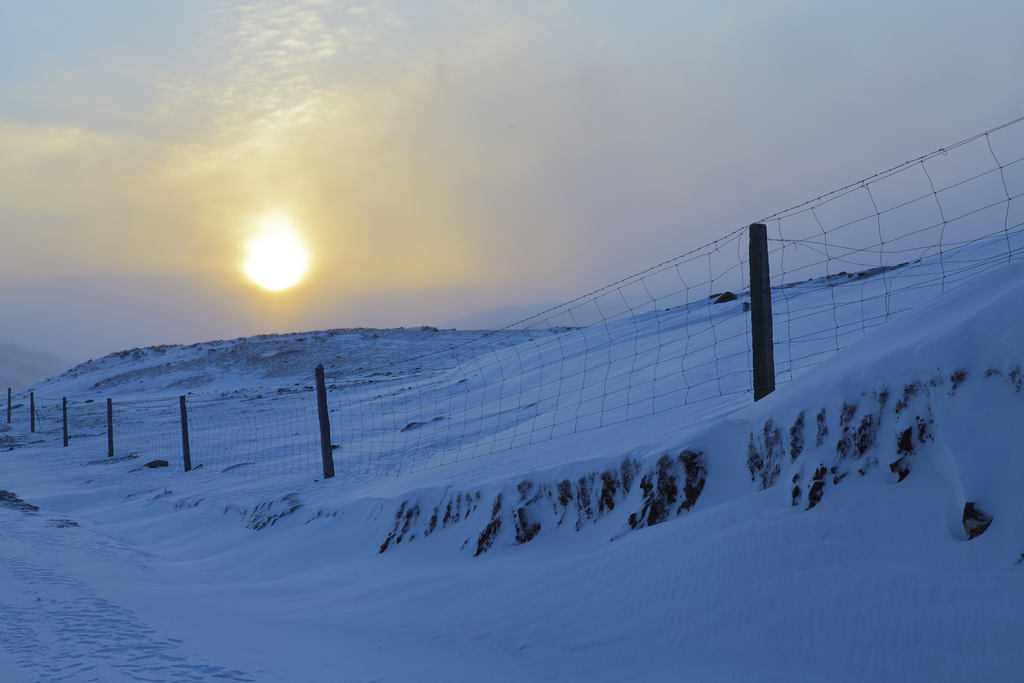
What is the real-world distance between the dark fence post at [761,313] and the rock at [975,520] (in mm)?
2628

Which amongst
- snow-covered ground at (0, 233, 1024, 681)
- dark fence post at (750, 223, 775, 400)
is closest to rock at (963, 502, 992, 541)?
snow-covered ground at (0, 233, 1024, 681)

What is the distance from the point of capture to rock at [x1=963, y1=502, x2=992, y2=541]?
3863 mm

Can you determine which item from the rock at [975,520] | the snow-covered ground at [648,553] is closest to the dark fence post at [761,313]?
the snow-covered ground at [648,553]

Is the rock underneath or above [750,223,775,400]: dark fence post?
underneath

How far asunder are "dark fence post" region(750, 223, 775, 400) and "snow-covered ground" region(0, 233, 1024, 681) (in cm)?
→ 19

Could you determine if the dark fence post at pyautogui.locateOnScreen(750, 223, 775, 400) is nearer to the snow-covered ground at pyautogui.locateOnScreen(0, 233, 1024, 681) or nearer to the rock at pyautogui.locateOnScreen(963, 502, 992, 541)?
the snow-covered ground at pyautogui.locateOnScreen(0, 233, 1024, 681)

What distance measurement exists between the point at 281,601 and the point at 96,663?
253 centimetres

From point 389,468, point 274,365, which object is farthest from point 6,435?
point 389,468

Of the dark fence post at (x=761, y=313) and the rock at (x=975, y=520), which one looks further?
the dark fence post at (x=761, y=313)

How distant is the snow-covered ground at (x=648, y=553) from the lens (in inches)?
154

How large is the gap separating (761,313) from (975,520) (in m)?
2.95

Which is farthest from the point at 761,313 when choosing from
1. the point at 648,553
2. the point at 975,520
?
the point at 975,520

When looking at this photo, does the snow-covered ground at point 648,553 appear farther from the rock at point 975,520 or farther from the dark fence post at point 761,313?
the dark fence post at point 761,313

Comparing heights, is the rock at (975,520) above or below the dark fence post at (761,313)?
below
